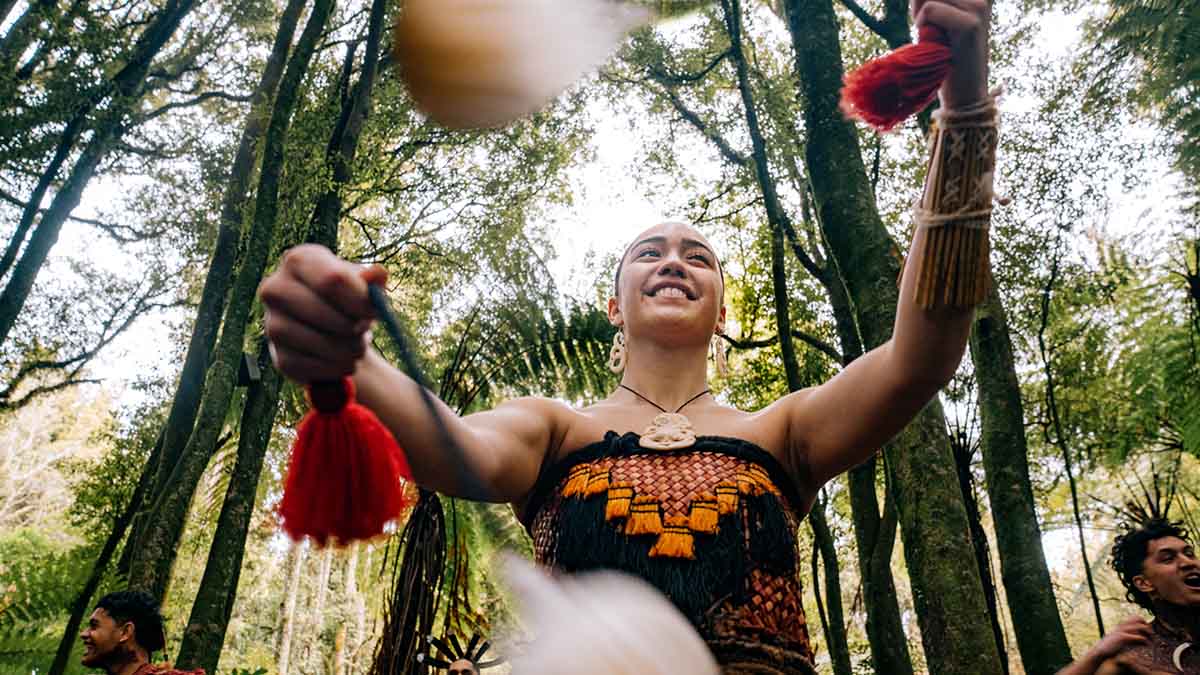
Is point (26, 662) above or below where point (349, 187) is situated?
below

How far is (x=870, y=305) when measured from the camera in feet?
14.5

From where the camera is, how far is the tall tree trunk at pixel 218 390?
647 centimetres

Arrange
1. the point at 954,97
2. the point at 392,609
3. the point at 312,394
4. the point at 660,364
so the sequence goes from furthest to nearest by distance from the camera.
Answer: the point at 392,609 → the point at 660,364 → the point at 954,97 → the point at 312,394

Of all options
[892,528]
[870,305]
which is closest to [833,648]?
[892,528]

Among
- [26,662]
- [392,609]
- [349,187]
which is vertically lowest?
[26,662]

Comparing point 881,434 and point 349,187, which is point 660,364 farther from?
point 349,187

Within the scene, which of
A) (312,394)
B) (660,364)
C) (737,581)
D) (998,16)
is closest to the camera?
(312,394)

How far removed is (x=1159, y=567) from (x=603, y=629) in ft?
13.5

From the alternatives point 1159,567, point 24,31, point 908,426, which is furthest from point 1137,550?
point 24,31

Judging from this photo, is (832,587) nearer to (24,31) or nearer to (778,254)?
(778,254)

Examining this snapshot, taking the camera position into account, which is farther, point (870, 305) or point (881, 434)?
point (870, 305)

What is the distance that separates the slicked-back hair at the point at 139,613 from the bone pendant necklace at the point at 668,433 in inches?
175

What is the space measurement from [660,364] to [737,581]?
27.2 inches

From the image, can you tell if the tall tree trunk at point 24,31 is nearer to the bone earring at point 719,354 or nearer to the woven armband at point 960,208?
the bone earring at point 719,354
